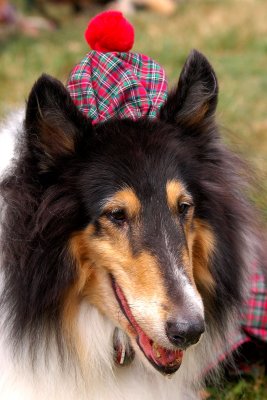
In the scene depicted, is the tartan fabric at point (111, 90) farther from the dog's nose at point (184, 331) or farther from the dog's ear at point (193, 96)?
the dog's nose at point (184, 331)

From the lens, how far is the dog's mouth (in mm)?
2264

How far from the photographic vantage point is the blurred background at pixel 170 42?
6035mm

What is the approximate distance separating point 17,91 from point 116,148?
13.0 feet

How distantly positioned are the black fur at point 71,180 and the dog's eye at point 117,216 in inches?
1.7

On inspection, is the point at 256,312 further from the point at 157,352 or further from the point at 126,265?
the point at 126,265

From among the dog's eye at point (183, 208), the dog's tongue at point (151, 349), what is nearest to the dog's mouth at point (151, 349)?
the dog's tongue at point (151, 349)

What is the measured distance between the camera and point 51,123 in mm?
2258

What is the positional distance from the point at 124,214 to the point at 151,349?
461mm

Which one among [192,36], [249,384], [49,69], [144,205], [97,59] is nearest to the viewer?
[144,205]

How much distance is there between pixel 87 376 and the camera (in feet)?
8.12

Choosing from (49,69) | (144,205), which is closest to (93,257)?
(144,205)

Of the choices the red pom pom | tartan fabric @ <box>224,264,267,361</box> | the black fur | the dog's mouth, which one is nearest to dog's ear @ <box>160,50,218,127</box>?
the black fur

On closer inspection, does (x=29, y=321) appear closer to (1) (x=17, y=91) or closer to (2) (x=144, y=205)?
(2) (x=144, y=205)

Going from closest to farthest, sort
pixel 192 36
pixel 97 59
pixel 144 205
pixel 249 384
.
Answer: pixel 144 205 → pixel 97 59 → pixel 249 384 → pixel 192 36
